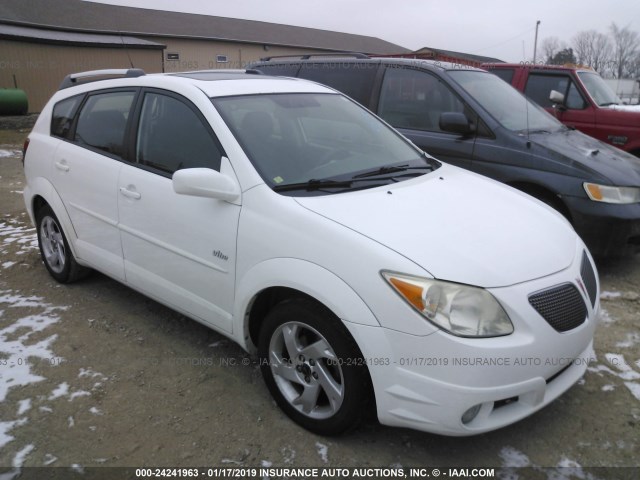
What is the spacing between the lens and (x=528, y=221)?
2826 mm

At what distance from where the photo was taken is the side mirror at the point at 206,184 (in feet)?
8.95

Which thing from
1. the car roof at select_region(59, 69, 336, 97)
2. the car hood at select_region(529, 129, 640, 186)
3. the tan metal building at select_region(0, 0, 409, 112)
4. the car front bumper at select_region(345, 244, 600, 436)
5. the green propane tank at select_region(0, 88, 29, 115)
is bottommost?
the green propane tank at select_region(0, 88, 29, 115)

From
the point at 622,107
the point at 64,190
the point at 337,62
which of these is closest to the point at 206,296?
the point at 64,190

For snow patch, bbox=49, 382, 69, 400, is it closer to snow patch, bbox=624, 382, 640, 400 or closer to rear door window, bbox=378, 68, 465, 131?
snow patch, bbox=624, 382, 640, 400

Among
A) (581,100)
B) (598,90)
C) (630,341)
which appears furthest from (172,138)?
(598,90)

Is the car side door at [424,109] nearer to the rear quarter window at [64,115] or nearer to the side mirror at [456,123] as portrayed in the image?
the side mirror at [456,123]

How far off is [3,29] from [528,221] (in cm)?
2266

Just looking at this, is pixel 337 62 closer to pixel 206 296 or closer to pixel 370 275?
Result: pixel 206 296

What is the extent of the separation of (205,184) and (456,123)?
117 inches

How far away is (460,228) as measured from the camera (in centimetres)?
256

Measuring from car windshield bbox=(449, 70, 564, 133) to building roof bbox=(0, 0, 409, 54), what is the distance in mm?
19662

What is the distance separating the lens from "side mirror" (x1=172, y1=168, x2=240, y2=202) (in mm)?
2729

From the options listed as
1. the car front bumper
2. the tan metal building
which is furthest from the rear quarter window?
the tan metal building

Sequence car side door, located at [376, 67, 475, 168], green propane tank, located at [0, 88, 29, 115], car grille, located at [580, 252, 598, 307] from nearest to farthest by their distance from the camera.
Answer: car grille, located at [580, 252, 598, 307] < car side door, located at [376, 67, 475, 168] < green propane tank, located at [0, 88, 29, 115]
